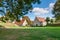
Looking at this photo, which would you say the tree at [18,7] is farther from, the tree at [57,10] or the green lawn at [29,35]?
the tree at [57,10]

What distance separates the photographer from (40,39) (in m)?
12.3

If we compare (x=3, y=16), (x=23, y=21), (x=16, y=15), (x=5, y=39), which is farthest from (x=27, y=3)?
(x=23, y=21)

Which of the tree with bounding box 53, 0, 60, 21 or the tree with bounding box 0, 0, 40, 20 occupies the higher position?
the tree with bounding box 0, 0, 40, 20

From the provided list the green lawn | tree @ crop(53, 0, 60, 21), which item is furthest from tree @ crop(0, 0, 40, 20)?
tree @ crop(53, 0, 60, 21)

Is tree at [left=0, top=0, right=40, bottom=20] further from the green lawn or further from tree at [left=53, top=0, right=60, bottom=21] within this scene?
tree at [left=53, top=0, right=60, bottom=21]

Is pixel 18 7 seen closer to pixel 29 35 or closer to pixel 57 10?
pixel 29 35

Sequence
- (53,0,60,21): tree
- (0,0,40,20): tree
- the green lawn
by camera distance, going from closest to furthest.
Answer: the green lawn → (0,0,40,20): tree → (53,0,60,21): tree

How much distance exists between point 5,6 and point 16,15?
1747mm

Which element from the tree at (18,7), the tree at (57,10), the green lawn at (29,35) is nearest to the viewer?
the green lawn at (29,35)

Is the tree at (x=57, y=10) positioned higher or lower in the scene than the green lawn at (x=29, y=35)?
lower

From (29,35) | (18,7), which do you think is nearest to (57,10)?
(18,7)

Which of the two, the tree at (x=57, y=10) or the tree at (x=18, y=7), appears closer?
the tree at (x=18, y=7)

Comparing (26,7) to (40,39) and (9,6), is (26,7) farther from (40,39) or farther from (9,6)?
(40,39)

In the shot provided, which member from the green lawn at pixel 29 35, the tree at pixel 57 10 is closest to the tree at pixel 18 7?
the green lawn at pixel 29 35
